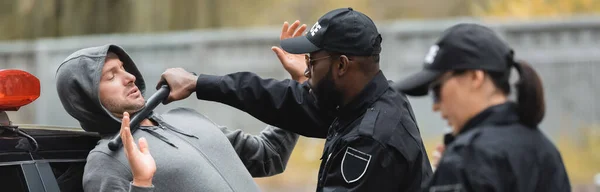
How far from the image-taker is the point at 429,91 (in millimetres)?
2783

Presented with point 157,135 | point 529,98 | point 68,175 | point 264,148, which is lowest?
point 264,148

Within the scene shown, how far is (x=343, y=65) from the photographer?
3676 mm

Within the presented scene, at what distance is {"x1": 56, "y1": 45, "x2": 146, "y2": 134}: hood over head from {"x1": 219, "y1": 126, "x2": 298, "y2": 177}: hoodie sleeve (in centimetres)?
58

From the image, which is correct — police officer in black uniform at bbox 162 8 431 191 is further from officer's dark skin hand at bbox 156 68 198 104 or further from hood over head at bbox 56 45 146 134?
hood over head at bbox 56 45 146 134

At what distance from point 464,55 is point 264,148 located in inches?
66.4

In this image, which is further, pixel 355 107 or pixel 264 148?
pixel 264 148

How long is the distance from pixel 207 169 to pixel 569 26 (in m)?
7.75

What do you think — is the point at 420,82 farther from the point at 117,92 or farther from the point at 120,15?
the point at 120,15

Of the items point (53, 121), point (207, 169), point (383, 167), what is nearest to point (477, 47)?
point (383, 167)

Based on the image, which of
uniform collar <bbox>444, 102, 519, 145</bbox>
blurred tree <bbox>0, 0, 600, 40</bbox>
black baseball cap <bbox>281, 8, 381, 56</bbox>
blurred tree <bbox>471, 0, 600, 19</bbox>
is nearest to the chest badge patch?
black baseball cap <bbox>281, 8, 381, 56</bbox>

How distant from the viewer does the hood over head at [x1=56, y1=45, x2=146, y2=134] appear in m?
3.77

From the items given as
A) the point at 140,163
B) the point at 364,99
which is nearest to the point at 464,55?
the point at 364,99

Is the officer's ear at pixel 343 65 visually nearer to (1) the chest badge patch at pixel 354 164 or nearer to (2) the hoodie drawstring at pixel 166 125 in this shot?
(1) the chest badge patch at pixel 354 164

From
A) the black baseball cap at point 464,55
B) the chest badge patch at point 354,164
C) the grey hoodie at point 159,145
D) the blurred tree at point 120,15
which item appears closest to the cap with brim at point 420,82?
the black baseball cap at point 464,55
